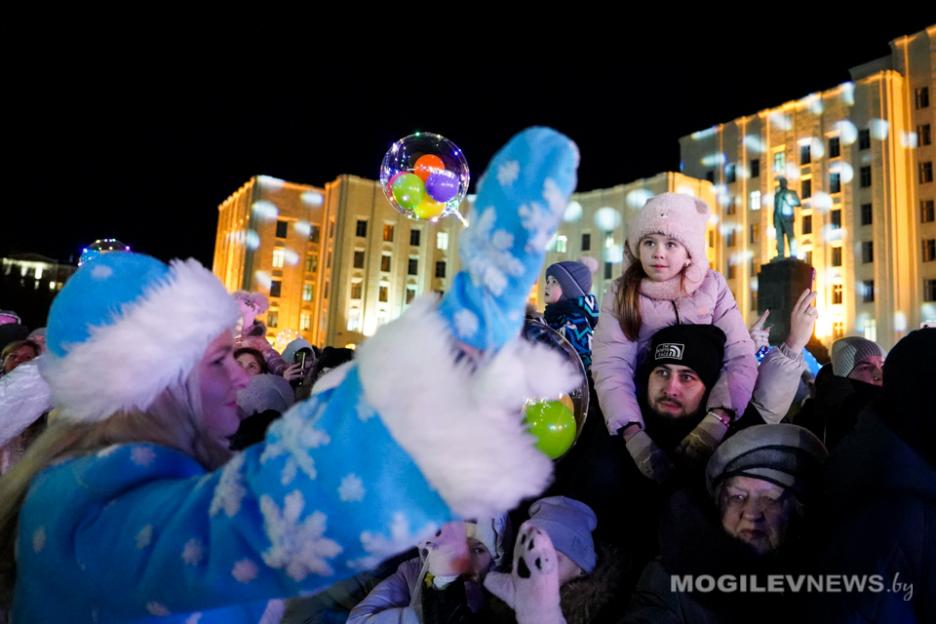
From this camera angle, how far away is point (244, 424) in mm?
4645

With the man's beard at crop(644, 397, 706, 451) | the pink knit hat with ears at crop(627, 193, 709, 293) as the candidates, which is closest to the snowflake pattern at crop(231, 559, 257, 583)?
the man's beard at crop(644, 397, 706, 451)

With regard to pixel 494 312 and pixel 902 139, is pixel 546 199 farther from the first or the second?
pixel 902 139

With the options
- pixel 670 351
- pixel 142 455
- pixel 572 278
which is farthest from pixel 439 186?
pixel 142 455

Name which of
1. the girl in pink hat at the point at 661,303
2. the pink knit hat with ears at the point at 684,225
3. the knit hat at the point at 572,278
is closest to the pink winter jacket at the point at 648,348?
the girl in pink hat at the point at 661,303

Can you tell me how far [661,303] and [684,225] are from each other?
43cm

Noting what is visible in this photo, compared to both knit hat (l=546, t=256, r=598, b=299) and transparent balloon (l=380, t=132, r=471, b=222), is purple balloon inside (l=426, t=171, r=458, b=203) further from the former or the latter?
knit hat (l=546, t=256, r=598, b=299)

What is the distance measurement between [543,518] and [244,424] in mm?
2702

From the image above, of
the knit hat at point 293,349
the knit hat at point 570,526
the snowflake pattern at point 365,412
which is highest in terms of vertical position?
the knit hat at point 293,349

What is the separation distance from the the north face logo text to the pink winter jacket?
21 centimetres

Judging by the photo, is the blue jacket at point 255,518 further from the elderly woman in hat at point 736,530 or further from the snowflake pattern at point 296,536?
the elderly woman in hat at point 736,530

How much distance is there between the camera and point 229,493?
3.21 ft

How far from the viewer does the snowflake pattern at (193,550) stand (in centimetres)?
99

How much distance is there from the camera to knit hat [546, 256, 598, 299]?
4.49 metres

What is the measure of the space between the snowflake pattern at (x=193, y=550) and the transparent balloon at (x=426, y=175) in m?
4.36
